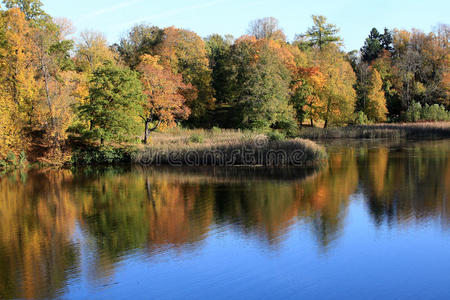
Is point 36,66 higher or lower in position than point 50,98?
higher

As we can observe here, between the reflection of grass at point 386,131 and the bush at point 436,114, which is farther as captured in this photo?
the bush at point 436,114

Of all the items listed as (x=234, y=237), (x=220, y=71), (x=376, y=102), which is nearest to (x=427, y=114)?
(x=376, y=102)

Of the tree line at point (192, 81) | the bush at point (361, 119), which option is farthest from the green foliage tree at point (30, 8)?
the bush at point (361, 119)

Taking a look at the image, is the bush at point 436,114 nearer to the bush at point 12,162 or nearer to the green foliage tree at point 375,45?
the green foliage tree at point 375,45

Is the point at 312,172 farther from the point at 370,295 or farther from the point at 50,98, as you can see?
the point at 50,98

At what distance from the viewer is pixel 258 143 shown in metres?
30.5

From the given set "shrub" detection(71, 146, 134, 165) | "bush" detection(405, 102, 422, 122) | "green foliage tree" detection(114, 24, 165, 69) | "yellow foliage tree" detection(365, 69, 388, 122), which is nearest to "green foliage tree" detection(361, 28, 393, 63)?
"yellow foliage tree" detection(365, 69, 388, 122)

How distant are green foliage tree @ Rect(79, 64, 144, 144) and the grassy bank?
7.31ft

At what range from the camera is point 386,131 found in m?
49.7

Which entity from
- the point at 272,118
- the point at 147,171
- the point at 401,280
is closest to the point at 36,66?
the point at 147,171

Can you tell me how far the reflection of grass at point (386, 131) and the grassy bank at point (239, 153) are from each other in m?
20.7

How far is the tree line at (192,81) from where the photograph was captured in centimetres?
3516

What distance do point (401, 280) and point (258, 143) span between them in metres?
19.9

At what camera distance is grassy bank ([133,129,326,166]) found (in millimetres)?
29719
